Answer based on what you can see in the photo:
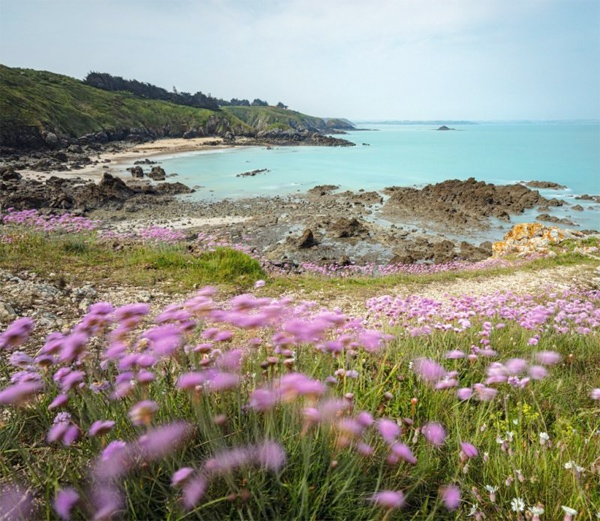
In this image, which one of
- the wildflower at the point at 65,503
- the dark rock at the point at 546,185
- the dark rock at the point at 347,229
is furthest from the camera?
the dark rock at the point at 546,185

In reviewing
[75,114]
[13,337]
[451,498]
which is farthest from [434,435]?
[75,114]

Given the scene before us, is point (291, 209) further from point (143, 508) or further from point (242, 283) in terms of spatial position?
point (143, 508)

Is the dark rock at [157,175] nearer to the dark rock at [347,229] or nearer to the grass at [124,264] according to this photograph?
the dark rock at [347,229]

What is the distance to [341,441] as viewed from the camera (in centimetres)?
160

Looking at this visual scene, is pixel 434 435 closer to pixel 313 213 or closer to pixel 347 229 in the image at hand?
pixel 347 229

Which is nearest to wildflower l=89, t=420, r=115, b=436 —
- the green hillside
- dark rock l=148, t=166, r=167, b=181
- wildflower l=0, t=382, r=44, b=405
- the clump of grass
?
the clump of grass

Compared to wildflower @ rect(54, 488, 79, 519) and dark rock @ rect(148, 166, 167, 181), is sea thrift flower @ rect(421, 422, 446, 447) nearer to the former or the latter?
wildflower @ rect(54, 488, 79, 519)

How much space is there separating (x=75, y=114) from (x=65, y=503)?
8063cm

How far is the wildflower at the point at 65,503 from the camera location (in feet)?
4.13

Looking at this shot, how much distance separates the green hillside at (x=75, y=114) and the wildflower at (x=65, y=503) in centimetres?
5749

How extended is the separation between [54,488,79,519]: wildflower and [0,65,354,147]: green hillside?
189 ft

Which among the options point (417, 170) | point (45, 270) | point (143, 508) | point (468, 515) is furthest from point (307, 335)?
point (417, 170)

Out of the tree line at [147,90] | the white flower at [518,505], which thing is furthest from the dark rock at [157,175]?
the tree line at [147,90]

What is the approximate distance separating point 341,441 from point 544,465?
1.25 m
